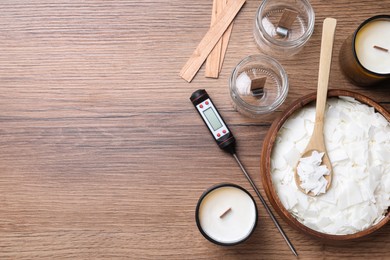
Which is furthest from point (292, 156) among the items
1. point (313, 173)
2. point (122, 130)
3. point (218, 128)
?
point (122, 130)

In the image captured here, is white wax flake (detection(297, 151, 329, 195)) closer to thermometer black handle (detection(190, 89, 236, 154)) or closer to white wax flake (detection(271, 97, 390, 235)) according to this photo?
white wax flake (detection(271, 97, 390, 235))

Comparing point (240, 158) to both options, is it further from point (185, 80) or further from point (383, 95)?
point (383, 95)

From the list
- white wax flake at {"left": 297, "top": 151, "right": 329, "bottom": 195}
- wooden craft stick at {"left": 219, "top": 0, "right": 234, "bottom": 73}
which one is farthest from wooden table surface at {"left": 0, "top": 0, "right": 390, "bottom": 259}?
white wax flake at {"left": 297, "top": 151, "right": 329, "bottom": 195}

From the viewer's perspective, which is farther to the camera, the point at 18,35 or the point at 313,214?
the point at 18,35

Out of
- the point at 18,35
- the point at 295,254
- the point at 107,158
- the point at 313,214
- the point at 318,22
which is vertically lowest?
the point at 295,254

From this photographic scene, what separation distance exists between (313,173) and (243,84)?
0.27 meters

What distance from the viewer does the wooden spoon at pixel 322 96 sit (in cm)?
101

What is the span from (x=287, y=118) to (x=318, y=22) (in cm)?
26

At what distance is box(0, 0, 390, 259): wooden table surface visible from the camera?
108cm

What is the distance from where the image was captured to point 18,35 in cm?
113

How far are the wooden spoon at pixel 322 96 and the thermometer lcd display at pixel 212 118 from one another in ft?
0.67

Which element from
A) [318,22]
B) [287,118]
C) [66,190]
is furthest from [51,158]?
[318,22]

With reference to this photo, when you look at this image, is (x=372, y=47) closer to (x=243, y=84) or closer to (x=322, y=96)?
(x=322, y=96)

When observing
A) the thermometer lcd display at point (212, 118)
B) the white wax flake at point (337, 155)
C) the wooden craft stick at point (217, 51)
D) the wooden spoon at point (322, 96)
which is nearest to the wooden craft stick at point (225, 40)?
the wooden craft stick at point (217, 51)
